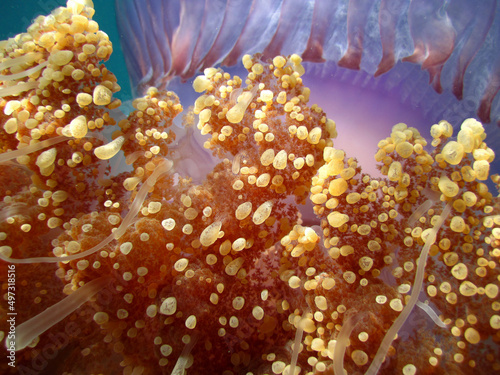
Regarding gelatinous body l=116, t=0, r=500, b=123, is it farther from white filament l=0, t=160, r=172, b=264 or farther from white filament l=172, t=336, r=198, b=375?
white filament l=172, t=336, r=198, b=375

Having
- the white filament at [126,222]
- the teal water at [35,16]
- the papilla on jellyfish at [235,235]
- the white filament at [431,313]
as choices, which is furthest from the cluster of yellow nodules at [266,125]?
the teal water at [35,16]

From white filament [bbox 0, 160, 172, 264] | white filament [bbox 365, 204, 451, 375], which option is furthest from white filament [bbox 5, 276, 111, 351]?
white filament [bbox 365, 204, 451, 375]

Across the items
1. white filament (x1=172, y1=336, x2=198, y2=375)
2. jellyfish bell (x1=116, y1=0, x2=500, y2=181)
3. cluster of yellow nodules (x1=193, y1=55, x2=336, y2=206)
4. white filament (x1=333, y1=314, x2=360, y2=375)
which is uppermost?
jellyfish bell (x1=116, y1=0, x2=500, y2=181)

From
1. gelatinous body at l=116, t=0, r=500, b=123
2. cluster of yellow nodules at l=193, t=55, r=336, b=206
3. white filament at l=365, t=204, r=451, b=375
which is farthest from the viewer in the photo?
gelatinous body at l=116, t=0, r=500, b=123

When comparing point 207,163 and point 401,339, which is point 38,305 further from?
point 401,339

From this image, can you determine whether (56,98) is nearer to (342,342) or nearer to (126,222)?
(126,222)

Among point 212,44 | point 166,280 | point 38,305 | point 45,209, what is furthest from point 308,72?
point 38,305

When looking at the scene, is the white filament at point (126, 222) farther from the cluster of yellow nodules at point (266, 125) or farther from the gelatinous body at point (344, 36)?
the gelatinous body at point (344, 36)

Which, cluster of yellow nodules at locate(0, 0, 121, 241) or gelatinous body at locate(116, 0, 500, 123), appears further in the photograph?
gelatinous body at locate(116, 0, 500, 123)

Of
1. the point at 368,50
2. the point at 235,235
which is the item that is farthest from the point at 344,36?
the point at 235,235
